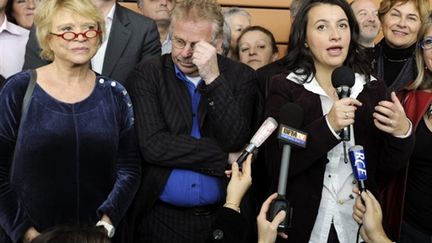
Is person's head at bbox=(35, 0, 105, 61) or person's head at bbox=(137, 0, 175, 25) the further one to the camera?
person's head at bbox=(137, 0, 175, 25)

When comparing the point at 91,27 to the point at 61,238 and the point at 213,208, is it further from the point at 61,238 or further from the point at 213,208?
the point at 61,238

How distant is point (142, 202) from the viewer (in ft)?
9.74

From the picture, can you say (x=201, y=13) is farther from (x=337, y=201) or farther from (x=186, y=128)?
(x=337, y=201)

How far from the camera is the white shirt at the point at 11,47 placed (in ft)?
12.0

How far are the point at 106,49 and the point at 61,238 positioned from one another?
168 centimetres

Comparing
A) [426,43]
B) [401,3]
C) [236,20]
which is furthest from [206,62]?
[236,20]

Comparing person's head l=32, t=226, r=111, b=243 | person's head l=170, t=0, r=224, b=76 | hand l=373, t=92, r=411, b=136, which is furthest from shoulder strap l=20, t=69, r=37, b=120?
hand l=373, t=92, r=411, b=136

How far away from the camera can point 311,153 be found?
8.52ft

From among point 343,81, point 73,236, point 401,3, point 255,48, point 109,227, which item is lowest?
point 109,227

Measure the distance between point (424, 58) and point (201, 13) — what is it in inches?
42.6

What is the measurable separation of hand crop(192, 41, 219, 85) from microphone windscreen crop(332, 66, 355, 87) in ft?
1.87

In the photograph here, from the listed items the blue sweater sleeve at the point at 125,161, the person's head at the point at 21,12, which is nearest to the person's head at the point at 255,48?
the person's head at the point at 21,12

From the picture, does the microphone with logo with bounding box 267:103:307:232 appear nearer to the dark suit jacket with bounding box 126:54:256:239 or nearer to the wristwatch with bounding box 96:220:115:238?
the dark suit jacket with bounding box 126:54:256:239

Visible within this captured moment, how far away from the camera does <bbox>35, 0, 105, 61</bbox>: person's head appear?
2.76m
